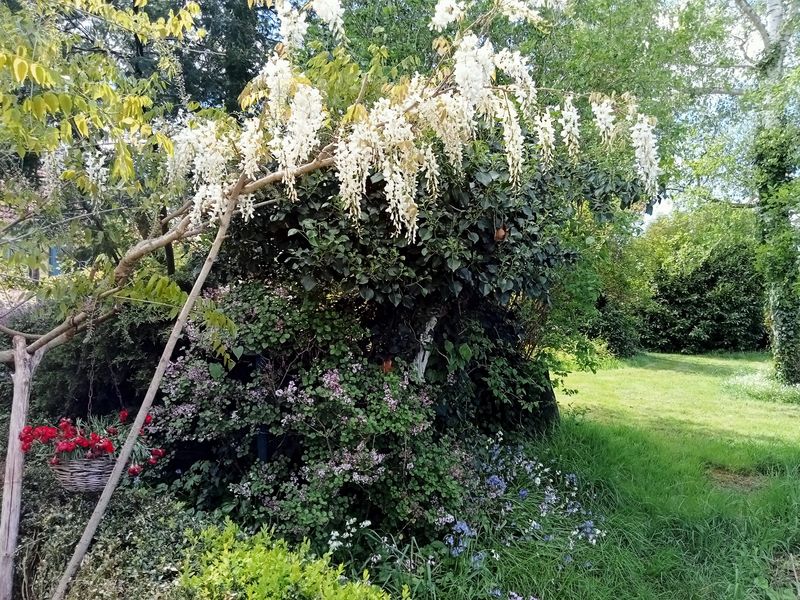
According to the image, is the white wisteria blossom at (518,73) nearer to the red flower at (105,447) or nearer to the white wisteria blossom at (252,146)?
the white wisteria blossom at (252,146)

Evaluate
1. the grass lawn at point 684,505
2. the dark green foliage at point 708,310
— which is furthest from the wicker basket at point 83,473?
the dark green foliage at point 708,310

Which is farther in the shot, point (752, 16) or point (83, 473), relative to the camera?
point (752, 16)

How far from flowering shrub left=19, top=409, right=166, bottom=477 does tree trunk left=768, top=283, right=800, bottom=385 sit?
7.80 metres

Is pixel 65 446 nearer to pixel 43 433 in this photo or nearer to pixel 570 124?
pixel 43 433

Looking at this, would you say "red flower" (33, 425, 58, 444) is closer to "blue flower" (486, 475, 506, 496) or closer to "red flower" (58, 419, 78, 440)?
"red flower" (58, 419, 78, 440)

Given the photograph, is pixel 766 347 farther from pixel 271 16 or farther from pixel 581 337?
pixel 271 16

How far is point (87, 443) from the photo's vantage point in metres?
2.32

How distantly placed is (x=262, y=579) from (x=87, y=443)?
46.1 inches

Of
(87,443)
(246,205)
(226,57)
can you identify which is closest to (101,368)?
(87,443)

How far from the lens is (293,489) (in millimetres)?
2434

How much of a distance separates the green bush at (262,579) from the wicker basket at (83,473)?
2.44ft

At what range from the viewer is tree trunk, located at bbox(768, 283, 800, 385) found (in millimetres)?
7277

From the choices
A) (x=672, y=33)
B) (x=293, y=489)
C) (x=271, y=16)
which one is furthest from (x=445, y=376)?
(x=271, y=16)

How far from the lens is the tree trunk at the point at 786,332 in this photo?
7277 mm
